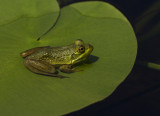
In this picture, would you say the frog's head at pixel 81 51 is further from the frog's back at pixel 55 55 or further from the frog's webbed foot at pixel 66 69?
the frog's webbed foot at pixel 66 69

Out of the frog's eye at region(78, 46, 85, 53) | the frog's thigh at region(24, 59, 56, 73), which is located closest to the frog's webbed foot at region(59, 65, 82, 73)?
the frog's thigh at region(24, 59, 56, 73)

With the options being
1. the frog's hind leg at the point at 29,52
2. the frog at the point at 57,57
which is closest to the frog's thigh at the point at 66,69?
the frog at the point at 57,57

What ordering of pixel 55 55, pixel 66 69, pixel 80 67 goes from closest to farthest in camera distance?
1. pixel 66 69
2. pixel 80 67
3. pixel 55 55

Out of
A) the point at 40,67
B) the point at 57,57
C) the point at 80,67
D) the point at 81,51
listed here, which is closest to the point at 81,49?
the point at 81,51

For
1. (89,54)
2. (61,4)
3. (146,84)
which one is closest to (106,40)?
(89,54)

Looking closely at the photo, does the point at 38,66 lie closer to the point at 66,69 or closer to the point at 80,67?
the point at 66,69

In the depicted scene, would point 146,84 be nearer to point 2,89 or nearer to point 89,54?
point 89,54
